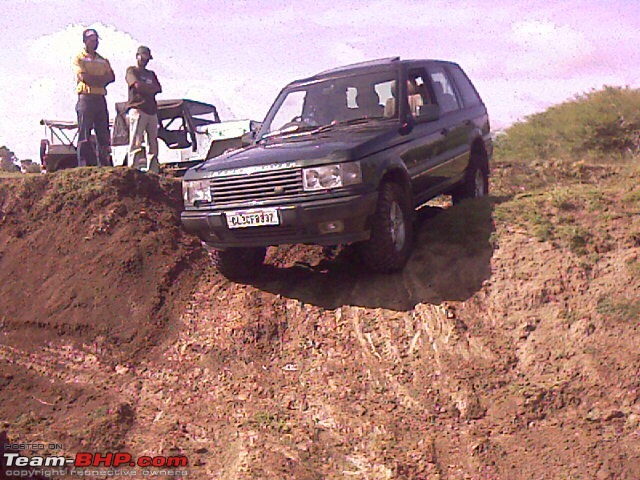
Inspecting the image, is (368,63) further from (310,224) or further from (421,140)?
(310,224)

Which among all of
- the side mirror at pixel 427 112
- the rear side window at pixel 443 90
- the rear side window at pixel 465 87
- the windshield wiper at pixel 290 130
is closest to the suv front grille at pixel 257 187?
the windshield wiper at pixel 290 130

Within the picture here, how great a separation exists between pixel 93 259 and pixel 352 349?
9.72 ft

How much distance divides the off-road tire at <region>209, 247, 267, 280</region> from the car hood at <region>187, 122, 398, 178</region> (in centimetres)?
76

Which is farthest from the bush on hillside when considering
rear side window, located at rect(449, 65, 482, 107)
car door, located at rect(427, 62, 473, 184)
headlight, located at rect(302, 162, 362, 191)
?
headlight, located at rect(302, 162, 362, 191)

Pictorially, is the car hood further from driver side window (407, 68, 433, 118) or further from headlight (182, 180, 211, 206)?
driver side window (407, 68, 433, 118)

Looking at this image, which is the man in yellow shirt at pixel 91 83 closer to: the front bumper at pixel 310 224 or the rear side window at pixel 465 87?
the front bumper at pixel 310 224

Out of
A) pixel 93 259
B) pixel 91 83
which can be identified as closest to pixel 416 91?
pixel 93 259

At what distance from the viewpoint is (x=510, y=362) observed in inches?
180

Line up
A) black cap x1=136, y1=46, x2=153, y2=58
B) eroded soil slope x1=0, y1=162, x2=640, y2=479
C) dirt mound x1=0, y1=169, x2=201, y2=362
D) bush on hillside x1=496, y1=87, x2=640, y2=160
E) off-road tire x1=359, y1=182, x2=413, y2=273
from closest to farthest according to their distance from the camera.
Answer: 1. eroded soil slope x1=0, y1=162, x2=640, y2=479
2. off-road tire x1=359, y1=182, x2=413, y2=273
3. dirt mound x1=0, y1=169, x2=201, y2=362
4. black cap x1=136, y1=46, x2=153, y2=58
5. bush on hillside x1=496, y1=87, x2=640, y2=160

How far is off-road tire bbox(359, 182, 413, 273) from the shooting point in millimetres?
5398

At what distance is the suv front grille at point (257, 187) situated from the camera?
5.20 m

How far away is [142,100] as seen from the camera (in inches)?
335

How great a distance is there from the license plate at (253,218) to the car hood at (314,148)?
38cm

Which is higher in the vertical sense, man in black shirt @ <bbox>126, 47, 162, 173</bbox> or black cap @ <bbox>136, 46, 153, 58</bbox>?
black cap @ <bbox>136, 46, 153, 58</bbox>
